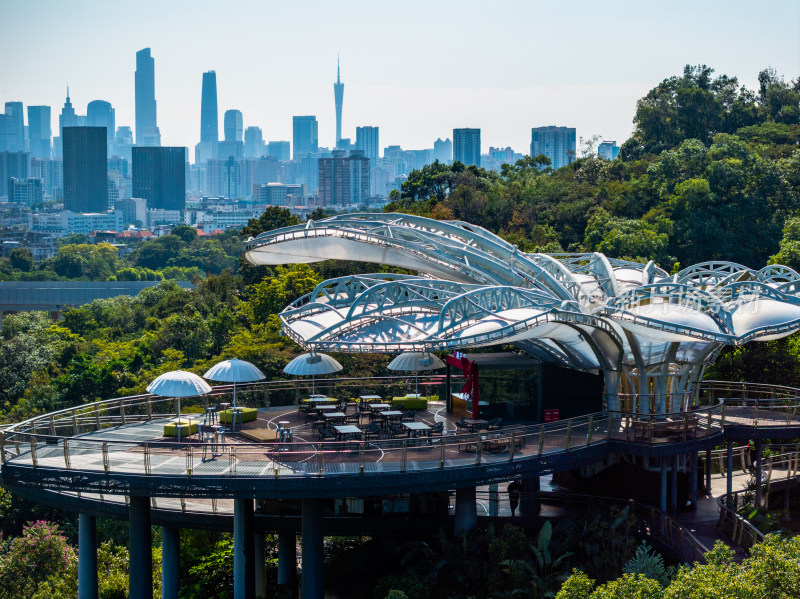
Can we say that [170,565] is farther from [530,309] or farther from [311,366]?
[530,309]

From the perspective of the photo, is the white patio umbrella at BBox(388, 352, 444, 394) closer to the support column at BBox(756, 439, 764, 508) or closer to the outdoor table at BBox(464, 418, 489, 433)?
the outdoor table at BBox(464, 418, 489, 433)

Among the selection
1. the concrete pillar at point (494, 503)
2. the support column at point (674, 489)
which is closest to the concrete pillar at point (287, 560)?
the concrete pillar at point (494, 503)

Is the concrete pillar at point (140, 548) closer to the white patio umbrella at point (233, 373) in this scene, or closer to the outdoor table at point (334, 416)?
the white patio umbrella at point (233, 373)

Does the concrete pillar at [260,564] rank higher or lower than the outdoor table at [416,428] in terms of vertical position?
lower

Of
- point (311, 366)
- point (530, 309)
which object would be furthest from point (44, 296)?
point (530, 309)

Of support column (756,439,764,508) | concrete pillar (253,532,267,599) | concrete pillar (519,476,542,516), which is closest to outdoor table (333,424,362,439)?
concrete pillar (253,532,267,599)

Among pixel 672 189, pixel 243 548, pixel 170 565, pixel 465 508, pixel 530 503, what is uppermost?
pixel 672 189
